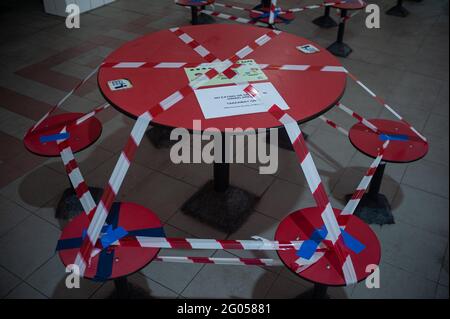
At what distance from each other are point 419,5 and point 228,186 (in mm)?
5916

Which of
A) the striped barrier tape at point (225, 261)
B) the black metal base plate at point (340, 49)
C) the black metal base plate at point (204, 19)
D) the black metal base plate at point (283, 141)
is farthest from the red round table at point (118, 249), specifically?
the black metal base plate at point (204, 19)

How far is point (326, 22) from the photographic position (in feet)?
19.6

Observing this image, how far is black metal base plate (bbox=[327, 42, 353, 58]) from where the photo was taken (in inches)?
203

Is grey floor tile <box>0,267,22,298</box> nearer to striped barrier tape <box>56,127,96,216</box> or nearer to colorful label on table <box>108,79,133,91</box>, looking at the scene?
striped barrier tape <box>56,127,96,216</box>

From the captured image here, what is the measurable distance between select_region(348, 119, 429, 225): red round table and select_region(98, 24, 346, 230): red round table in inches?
19.6

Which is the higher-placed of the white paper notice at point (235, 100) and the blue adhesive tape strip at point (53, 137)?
the white paper notice at point (235, 100)

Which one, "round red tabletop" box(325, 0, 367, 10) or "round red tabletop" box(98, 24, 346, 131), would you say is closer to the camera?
"round red tabletop" box(98, 24, 346, 131)

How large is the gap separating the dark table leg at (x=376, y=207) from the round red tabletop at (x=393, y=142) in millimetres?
164

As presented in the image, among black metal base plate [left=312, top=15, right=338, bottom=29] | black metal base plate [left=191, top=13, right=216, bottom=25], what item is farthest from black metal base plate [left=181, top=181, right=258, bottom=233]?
black metal base plate [left=312, top=15, right=338, bottom=29]

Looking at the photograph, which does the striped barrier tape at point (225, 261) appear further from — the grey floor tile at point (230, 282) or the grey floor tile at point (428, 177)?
the grey floor tile at point (428, 177)

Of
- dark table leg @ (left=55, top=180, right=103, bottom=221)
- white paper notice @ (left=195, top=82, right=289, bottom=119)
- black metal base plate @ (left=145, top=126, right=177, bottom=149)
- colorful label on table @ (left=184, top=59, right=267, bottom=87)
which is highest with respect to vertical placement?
colorful label on table @ (left=184, top=59, right=267, bottom=87)

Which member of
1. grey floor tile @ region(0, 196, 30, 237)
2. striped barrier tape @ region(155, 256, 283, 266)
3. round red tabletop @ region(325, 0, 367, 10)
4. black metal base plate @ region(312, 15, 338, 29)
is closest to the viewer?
striped barrier tape @ region(155, 256, 283, 266)

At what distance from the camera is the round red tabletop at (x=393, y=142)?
2572mm

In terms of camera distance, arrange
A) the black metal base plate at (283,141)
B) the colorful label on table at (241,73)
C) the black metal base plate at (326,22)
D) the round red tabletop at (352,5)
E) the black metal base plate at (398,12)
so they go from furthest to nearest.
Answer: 1. the black metal base plate at (398,12)
2. the black metal base plate at (326,22)
3. the round red tabletop at (352,5)
4. the black metal base plate at (283,141)
5. the colorful label on table at (241,73)
